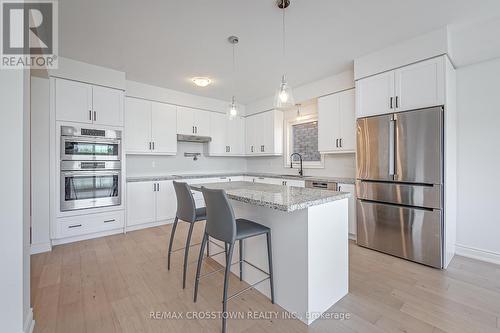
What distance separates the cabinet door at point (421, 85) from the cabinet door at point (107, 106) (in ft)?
13.1

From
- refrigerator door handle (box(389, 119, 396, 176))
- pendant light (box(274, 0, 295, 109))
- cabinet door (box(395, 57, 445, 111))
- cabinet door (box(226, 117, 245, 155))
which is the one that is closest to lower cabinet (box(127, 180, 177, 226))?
cabinet door (box(226, 117, 245, 155))

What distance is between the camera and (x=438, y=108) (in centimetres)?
243

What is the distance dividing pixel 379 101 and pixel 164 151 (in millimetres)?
3711

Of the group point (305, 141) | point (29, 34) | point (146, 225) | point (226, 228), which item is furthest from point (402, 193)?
point (29, 34)

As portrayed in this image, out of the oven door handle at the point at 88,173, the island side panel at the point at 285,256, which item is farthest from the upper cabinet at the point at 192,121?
the island side panel at the point at 285,256

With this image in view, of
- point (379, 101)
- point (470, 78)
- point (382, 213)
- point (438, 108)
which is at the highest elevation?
point (470, 78)

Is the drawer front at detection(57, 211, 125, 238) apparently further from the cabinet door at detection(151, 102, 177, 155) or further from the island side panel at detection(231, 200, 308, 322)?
the island side panel at detection(231, 200, 308, 322)

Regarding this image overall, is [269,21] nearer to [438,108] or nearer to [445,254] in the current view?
[438,108]

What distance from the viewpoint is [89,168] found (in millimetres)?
3318

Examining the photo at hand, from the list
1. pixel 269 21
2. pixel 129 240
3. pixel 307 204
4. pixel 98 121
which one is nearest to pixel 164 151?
pixel 98 121

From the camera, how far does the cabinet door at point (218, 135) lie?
5.11 metres

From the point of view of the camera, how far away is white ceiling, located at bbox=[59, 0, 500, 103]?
2088 millimetres

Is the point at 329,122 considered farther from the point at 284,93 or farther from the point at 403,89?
the point at 284,93

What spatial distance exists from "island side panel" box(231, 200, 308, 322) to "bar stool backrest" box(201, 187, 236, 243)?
43 cm
